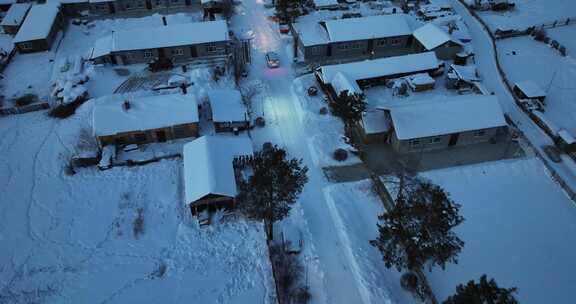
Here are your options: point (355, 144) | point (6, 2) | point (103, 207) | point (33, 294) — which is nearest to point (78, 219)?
point (103, 207)

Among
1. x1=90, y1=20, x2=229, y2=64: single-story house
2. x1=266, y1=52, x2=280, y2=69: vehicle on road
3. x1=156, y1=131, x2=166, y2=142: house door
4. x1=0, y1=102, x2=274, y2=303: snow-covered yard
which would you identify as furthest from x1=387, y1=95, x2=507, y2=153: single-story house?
x1=90, y1=20, x2=229, y2=64: single-story house

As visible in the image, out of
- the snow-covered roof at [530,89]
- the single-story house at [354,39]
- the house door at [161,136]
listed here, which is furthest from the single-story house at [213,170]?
the snow-covered roof at [530,89]

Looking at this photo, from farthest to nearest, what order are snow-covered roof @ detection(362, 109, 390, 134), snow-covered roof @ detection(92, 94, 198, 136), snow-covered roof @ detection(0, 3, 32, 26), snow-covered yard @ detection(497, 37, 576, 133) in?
snow-covered roof @ detection(0, 3, 32, 26) < snow-covered yard @ detection(497, 37, 576, 133) < snow-covered roof @ detection(362, 109, 390, 134) < snow-covered roof @ detection(92, 94, 198, 136)

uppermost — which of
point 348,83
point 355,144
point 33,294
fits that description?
point 348,83

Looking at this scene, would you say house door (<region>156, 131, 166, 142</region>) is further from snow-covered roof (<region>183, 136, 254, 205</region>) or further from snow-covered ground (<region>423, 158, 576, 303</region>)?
snow-covered ground (<region>423, 158, 576, 303</region>)

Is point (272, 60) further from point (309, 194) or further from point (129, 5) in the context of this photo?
point (129, 5)

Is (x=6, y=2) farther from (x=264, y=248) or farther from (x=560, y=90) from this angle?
(x=560, y=90)

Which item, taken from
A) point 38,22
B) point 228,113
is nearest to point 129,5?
point 38,22
